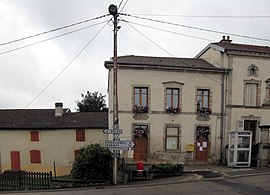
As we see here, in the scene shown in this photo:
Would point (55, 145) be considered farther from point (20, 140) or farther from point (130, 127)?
point (130, 127)

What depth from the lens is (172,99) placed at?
73.0ft

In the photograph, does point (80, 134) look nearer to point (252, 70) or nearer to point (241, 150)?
point (241, 150)

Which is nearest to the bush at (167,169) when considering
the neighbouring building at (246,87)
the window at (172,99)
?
the window at (172,99)

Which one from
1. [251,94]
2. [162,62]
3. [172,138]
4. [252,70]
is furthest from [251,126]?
[162,62]

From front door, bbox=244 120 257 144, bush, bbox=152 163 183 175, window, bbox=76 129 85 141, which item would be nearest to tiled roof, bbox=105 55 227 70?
front door, bbox=244 120 257 144

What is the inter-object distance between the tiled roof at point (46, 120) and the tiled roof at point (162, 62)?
8.75 meters

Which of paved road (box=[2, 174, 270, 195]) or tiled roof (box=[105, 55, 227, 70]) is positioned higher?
tiled roof (box=[105, 55, 227, 70])

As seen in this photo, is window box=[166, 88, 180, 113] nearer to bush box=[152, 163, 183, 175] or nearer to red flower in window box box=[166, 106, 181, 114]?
red flower in window box box=[166, 106, 181, 114]

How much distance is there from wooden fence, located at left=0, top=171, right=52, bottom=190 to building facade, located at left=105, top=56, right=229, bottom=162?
7206mm

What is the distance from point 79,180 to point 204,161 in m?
10.8

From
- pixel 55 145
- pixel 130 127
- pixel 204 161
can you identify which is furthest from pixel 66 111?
pixel 204 161

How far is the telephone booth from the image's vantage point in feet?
66.1

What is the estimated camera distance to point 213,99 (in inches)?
891

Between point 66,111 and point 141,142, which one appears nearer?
point 141,142
